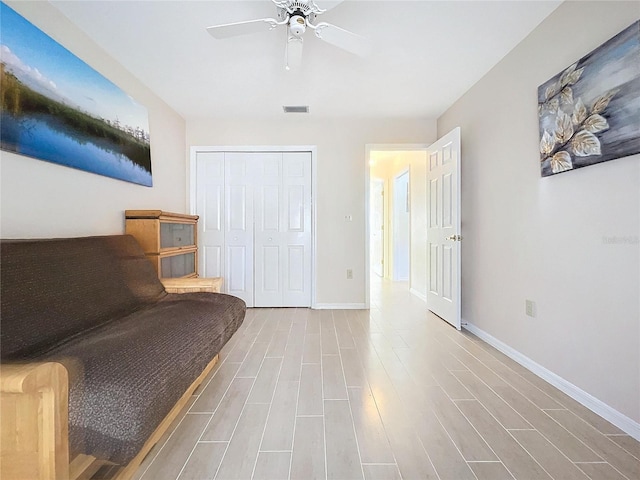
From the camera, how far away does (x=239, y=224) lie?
351 centimetres

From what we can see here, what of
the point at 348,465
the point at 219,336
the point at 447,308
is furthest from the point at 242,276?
the point at 348,465

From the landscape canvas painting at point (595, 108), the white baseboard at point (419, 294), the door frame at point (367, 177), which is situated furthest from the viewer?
the white baseboard at point (419, 294)

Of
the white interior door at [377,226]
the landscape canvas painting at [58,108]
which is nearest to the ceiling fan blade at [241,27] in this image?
the landscape canvas painting at [58,108]

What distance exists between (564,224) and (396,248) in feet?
13.2

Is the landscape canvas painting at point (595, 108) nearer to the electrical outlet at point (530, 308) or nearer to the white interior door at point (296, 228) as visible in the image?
the electrical outlet at point (530, 308)

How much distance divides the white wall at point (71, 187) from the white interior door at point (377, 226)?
467cm

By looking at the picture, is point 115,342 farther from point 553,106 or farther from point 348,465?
point 553,106

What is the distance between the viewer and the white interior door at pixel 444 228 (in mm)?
2682

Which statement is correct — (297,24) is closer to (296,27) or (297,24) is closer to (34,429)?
(296,27)

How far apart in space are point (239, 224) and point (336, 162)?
4.61 ft

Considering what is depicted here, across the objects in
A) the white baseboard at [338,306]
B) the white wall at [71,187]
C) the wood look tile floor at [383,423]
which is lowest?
the wood look tile floor at [383,423]

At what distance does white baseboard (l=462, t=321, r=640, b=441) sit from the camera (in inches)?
52.4

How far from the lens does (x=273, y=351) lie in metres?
2.24

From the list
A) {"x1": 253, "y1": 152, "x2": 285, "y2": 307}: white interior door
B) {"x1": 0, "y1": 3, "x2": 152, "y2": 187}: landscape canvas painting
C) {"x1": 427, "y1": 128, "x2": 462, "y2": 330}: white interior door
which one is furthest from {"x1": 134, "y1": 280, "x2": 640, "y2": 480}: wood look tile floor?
{"x1": 0, "y1": 3, "x2": 152, "y2": 187}: landscape canvas painting
